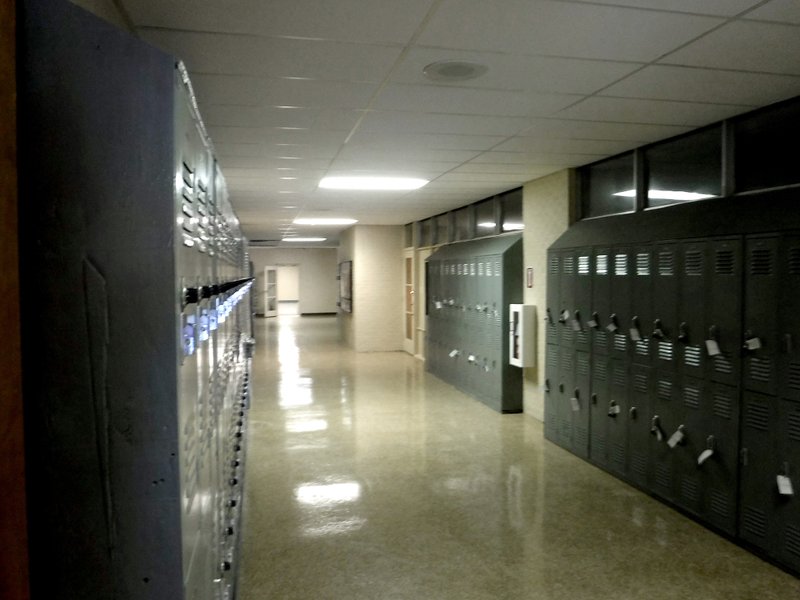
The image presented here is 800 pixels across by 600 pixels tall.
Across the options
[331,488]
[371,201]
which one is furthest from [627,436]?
[371,201]

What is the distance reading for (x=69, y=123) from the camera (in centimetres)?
103

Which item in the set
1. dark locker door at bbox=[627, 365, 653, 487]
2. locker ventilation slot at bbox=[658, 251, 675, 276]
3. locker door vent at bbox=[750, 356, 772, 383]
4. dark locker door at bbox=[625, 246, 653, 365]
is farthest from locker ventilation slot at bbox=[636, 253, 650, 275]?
locker door vent at bbox=[750, 356, 772, 383]

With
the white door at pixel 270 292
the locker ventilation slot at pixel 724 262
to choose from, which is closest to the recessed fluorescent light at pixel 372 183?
the locker ventilation slot at pixel 724 262

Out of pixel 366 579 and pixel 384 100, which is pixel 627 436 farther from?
pixel 384 100

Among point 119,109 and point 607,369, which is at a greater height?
point 119,109

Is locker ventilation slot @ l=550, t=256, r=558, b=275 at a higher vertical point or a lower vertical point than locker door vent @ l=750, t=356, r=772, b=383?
higher

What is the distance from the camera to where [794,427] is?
311 centimetres

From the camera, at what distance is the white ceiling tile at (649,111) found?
343 cm

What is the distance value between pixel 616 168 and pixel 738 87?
2.03m

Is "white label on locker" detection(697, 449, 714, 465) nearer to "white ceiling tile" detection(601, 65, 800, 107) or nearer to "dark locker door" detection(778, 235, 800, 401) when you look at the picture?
"dark locker door" detection(778, 235, 800, 401)

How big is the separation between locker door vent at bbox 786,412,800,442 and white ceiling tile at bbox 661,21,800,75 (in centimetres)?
177

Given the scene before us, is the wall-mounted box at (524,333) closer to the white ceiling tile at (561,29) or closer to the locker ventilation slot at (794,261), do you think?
the locker ventilation slot at (794,261)

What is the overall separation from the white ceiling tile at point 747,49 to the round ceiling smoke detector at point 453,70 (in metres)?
0.88

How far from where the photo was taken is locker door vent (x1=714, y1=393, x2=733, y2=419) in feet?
11.6
